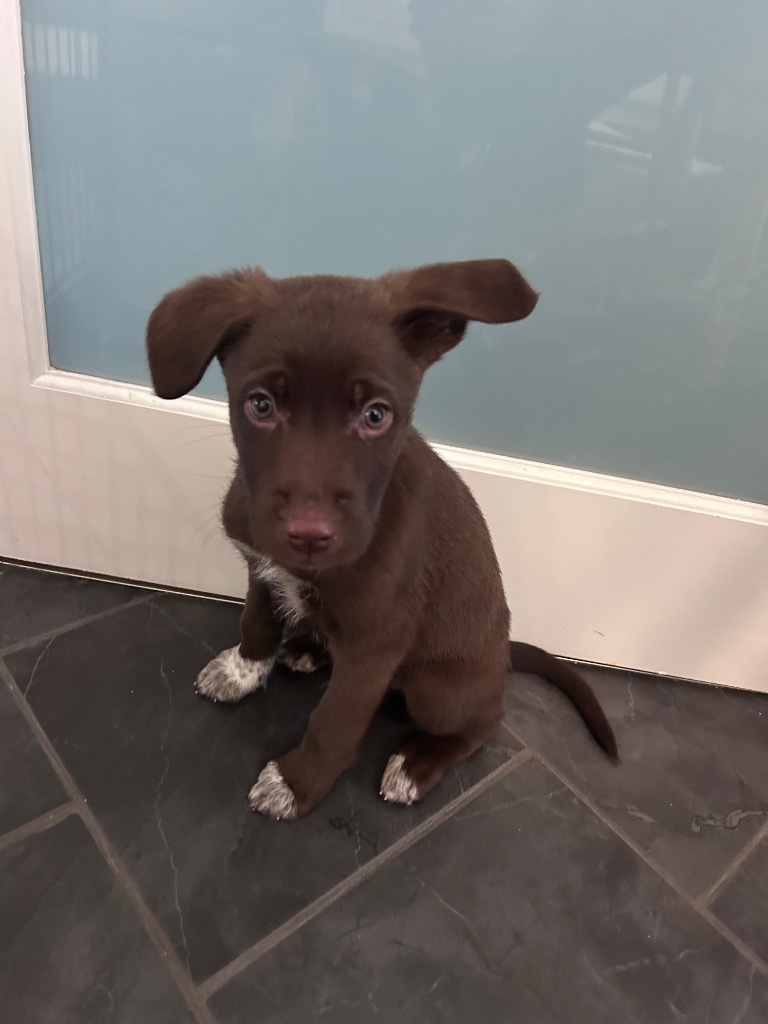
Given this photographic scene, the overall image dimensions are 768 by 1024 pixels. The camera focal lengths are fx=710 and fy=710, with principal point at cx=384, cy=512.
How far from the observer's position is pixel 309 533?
101 centimetres

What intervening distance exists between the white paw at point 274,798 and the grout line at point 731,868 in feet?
2.99

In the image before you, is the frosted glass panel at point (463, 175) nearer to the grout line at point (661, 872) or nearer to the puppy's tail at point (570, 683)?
the puppy's tail at point (570, 683)

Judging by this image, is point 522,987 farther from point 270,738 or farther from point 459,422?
point 459,422

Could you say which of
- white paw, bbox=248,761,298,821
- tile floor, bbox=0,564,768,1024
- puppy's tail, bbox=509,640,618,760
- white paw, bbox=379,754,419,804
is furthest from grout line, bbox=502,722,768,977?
white paw, bbox=248,761,298,821

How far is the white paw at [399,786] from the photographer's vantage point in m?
1.59

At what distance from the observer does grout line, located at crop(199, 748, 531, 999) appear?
127 cm

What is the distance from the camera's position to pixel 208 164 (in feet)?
5.20

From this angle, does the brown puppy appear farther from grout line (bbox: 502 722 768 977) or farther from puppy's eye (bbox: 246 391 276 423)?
grout line (bbox: 502 722 768 977)

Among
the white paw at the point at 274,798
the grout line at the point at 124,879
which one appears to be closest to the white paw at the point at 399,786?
the white paw at the point at 274,798

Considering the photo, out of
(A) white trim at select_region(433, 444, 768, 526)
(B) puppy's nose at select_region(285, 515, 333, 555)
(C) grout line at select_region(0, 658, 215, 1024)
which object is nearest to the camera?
(B) puppy's nose at select_region(285, 515, 333, 555)

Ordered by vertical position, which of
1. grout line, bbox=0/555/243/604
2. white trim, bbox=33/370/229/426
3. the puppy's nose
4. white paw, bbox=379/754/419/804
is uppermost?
the puppy's nose

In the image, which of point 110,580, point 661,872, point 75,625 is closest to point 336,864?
point 661,872

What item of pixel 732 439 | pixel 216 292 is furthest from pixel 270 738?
pixel 732 439

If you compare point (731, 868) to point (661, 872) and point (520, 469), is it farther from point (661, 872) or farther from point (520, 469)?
point (520, 469)
